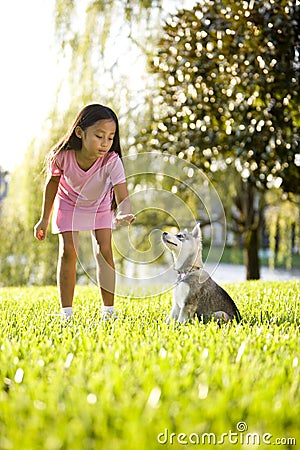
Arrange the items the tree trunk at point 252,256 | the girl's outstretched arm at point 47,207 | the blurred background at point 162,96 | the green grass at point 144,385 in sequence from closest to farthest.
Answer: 1. the green grass at point 144,385
2. the girl's outstretched arm at point 47,207
3. the blurred background at point 162,96
4. the tree trunk at point 252,256

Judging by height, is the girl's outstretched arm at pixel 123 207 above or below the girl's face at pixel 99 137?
below

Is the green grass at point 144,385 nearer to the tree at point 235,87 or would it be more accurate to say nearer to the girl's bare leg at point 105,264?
the girl's bare leg at point 105,264

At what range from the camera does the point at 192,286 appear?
123 inches

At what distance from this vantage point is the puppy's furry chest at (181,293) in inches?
123

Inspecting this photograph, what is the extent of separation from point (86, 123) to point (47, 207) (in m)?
0.59

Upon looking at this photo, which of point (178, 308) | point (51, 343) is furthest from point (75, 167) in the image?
point (51, 343)

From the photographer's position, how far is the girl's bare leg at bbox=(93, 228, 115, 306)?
369cm

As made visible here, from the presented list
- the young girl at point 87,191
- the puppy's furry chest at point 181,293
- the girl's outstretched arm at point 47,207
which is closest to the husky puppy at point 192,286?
the puppy's furry chest at point 181,293

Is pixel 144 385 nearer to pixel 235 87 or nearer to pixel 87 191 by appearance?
pixel 87 191

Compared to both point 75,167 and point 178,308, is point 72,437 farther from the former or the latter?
point 75,167

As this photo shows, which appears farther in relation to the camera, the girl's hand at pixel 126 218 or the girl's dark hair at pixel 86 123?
the girl's dark hair at pixel 86 123

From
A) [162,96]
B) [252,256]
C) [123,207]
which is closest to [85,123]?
[123,207]

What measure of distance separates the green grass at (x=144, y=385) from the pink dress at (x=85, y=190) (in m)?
0.82

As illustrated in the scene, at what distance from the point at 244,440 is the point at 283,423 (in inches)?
6.6
